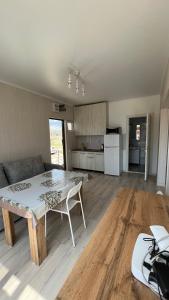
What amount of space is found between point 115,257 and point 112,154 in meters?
4.04

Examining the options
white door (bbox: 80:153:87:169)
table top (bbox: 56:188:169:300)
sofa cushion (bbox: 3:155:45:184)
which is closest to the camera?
table top (bbox: 56:188:169:300)

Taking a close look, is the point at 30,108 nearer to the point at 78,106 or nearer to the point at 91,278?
the point at 78,106

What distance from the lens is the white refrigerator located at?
4598 millimetres

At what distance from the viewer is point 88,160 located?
5.30 metres


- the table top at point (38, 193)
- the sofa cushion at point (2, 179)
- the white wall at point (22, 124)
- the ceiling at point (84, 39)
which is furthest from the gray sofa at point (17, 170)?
the ceiling at point (84, 39)

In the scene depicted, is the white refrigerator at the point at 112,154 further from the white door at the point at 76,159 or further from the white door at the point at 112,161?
the white door at the point at 76,159

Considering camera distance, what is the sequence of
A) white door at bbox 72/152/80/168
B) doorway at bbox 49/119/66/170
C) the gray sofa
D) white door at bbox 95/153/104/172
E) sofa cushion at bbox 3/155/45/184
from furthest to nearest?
white door at bbox 72/152/80/168 → white door at bbox 95/153/104/172 → doorway at bbox 49/119/66/170 → sofa cushion at bbox 3/155/45/184 → the gray sofa

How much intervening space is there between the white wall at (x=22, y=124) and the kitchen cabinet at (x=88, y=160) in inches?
57.9

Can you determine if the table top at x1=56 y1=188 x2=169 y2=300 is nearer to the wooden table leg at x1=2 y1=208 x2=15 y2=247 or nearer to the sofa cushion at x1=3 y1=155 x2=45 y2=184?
the wooden table leg at x1=2 y1=208 x2=15 y2=247

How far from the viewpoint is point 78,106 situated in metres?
5.51

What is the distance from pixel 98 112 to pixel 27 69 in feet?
9.87

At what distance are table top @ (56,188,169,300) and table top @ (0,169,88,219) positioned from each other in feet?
2.72

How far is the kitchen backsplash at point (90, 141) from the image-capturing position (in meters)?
5.55

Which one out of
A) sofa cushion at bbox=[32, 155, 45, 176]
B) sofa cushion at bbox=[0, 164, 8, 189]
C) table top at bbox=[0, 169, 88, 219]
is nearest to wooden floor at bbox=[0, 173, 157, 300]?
table top at bbox=[0, 169, 88, 219]
